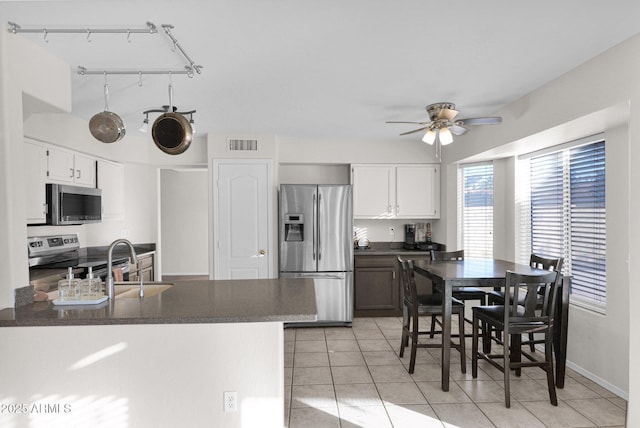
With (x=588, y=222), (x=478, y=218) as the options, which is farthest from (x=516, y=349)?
(x=478, y=218)

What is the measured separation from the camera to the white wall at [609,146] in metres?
2.39

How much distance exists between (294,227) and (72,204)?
7.79 ft

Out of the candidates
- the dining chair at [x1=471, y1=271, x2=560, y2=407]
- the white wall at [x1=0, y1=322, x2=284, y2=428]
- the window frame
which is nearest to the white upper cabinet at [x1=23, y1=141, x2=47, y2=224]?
the white wall at [x1=0, y1=322, x2=284, y2=428]

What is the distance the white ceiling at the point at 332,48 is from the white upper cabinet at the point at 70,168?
0.50 m

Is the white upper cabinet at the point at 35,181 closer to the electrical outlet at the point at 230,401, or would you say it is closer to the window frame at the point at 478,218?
the electrical outlet at the point at 230,401

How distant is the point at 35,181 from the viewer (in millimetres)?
3609

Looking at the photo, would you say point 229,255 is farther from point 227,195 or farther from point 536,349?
point 536,349

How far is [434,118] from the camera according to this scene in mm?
3510

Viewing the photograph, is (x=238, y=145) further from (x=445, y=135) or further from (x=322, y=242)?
(x=445, y=135)

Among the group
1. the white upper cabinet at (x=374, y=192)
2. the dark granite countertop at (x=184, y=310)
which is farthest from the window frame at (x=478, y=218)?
the dark granite countertop at (x=184, y=310)

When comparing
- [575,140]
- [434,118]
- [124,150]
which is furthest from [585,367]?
[124,150]

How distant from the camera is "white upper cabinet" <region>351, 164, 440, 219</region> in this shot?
5582mm

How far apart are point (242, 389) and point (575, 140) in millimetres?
3496

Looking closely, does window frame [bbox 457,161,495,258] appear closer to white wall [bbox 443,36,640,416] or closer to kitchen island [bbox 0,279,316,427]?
white wall [bbox 443,36,640,416]
